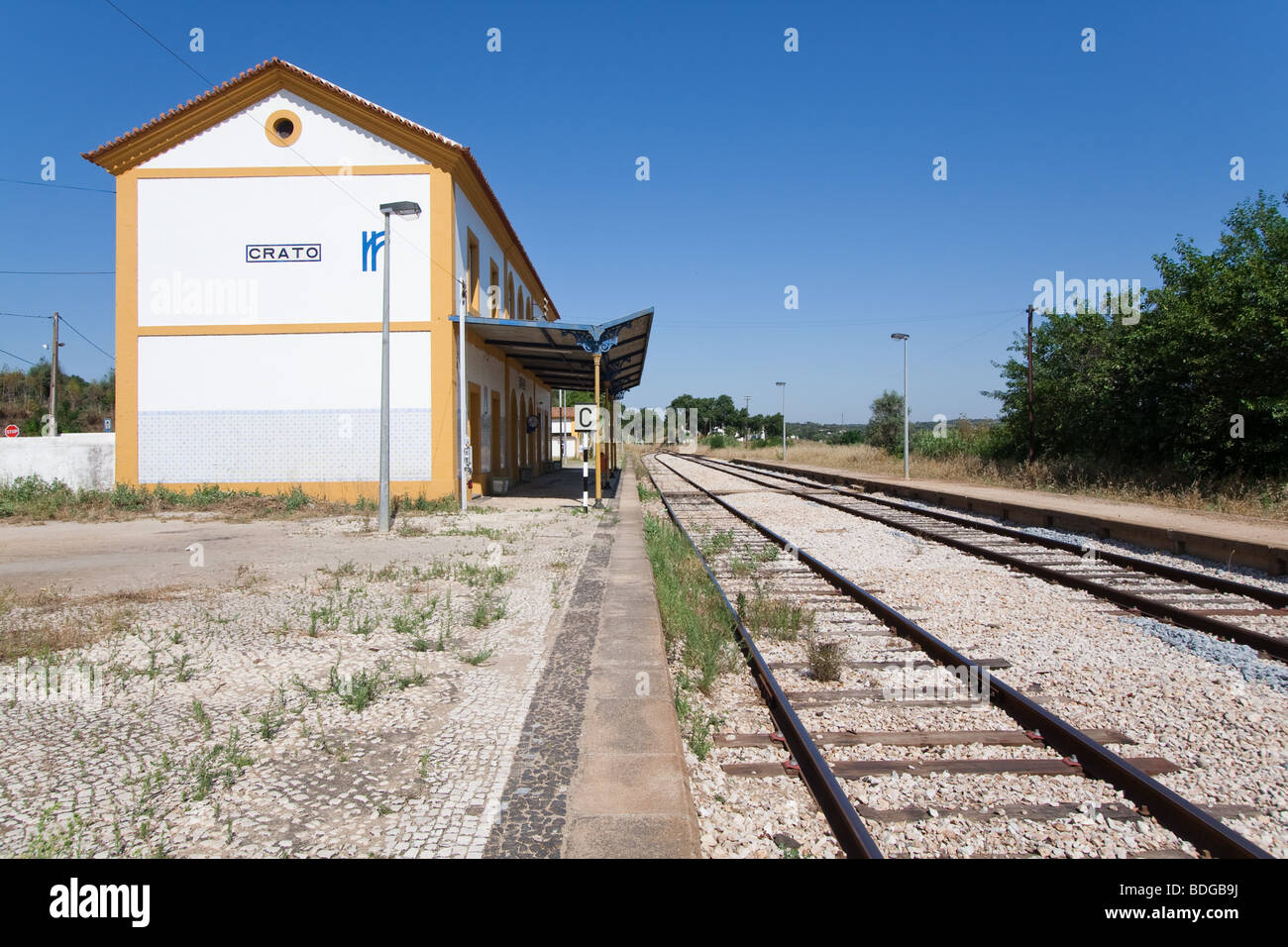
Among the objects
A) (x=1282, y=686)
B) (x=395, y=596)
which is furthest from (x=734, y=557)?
(x=1282, y=686)

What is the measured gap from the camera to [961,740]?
13.6 ft

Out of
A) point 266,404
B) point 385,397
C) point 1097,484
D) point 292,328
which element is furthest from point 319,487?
point 1097,484

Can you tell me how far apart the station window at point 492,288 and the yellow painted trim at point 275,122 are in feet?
20.8

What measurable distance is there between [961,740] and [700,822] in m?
1.70

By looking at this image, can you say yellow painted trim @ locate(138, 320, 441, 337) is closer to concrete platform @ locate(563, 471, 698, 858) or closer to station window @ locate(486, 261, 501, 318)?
station window @ locate(486, 261, 501, 318)

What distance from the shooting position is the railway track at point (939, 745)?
10.8ft

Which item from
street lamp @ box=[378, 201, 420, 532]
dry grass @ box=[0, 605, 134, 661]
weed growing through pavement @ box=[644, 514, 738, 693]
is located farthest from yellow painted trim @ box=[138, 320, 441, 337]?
dry grass @ box=[0, 605, 134, 661]

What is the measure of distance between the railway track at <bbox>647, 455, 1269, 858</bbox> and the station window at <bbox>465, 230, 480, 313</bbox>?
15.6 meters

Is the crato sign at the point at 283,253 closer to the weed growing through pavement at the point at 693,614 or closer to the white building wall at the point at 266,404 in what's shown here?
the white building wall at the point at 266,404

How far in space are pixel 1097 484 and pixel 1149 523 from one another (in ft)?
24.6

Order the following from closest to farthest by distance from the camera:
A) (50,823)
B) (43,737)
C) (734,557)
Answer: (50,823) < (43,737) < (734,557)

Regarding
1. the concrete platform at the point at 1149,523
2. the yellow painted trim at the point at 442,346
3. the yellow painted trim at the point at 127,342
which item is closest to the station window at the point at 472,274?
the yellow painted trim at the point at 442,346

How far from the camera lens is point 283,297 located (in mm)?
17516
